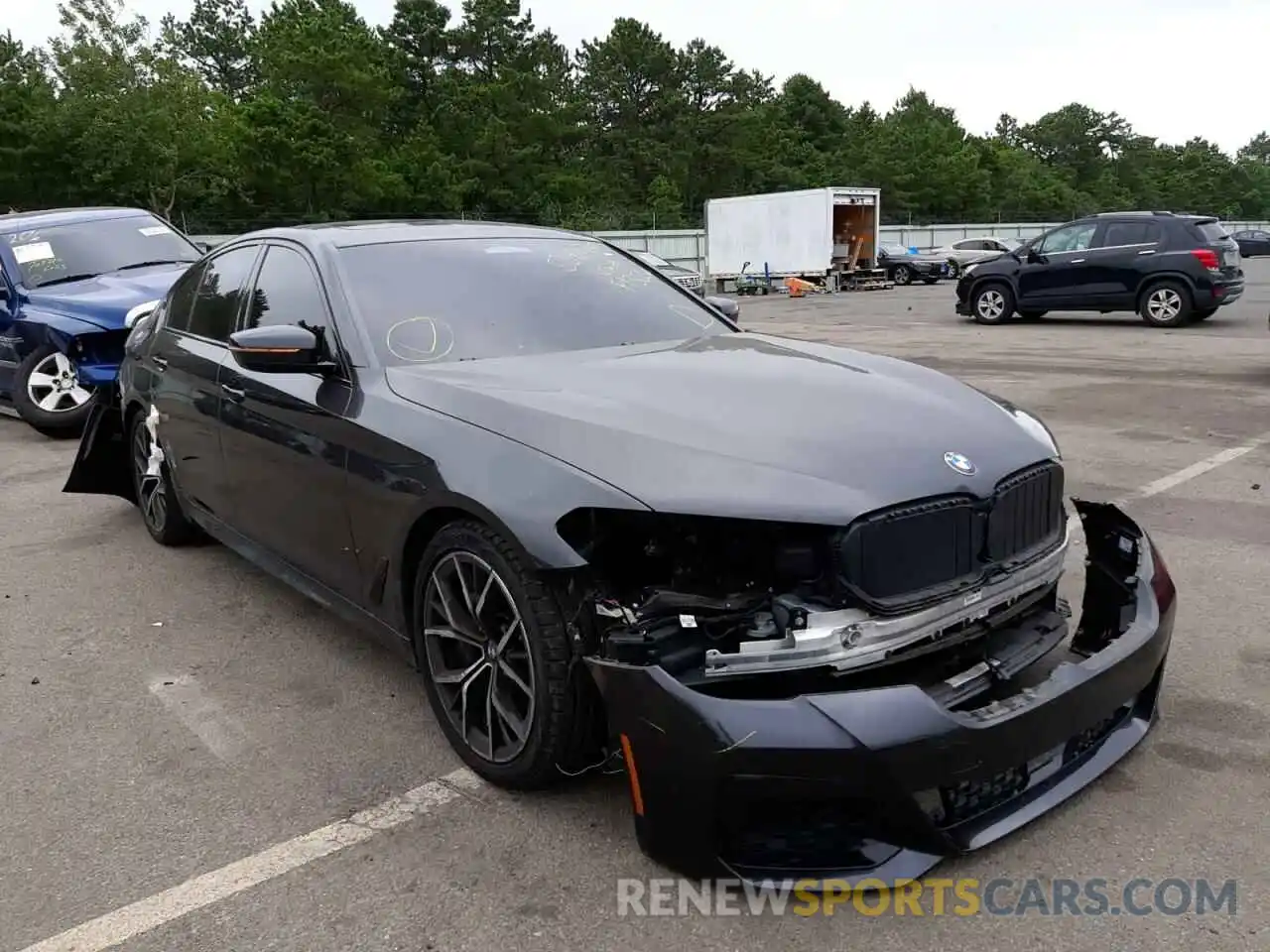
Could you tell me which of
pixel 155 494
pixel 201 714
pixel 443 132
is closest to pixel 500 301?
pixel 201 714

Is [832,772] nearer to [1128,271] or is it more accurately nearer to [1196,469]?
[1196,469]

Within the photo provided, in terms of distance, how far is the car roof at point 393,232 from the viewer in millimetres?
3951

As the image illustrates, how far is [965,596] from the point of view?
256 cm

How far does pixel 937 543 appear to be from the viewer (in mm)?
2516

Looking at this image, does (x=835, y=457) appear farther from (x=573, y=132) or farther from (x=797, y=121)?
(x=797, y=121)

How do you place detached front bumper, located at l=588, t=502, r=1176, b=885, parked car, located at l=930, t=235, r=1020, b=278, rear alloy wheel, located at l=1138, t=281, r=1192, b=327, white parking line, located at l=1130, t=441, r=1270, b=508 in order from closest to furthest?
detached front bumper, located at l=588, t=502, r=1176, b=885 < white parking line, located at l=1130, t=441, r=1270, b=508 < rear alloy wheel, located at l=1138, t=281, r=1192, b=327 < parked car, located at l=930, t=235, r=1020, b=278

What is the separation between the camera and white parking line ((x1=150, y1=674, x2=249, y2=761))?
3.36 m

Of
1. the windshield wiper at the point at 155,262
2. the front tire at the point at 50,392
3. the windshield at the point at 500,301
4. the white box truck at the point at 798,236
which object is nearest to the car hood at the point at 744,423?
the windshield at the point at 500,301

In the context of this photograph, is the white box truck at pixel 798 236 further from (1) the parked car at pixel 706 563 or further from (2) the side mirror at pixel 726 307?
(1) the parked car at pixel 706 563

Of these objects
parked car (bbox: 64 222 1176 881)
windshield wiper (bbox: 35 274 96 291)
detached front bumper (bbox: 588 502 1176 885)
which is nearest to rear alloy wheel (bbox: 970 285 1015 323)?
windshield wiper (bbox: 35 274 96 291)

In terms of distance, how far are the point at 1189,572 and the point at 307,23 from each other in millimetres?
51465

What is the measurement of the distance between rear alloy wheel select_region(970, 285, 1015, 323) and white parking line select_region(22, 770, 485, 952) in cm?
1592

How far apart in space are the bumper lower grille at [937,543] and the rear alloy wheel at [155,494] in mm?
3822

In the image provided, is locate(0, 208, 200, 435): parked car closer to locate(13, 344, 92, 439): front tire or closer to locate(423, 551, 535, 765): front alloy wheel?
locate(13, 344, 92, 439): front tire
